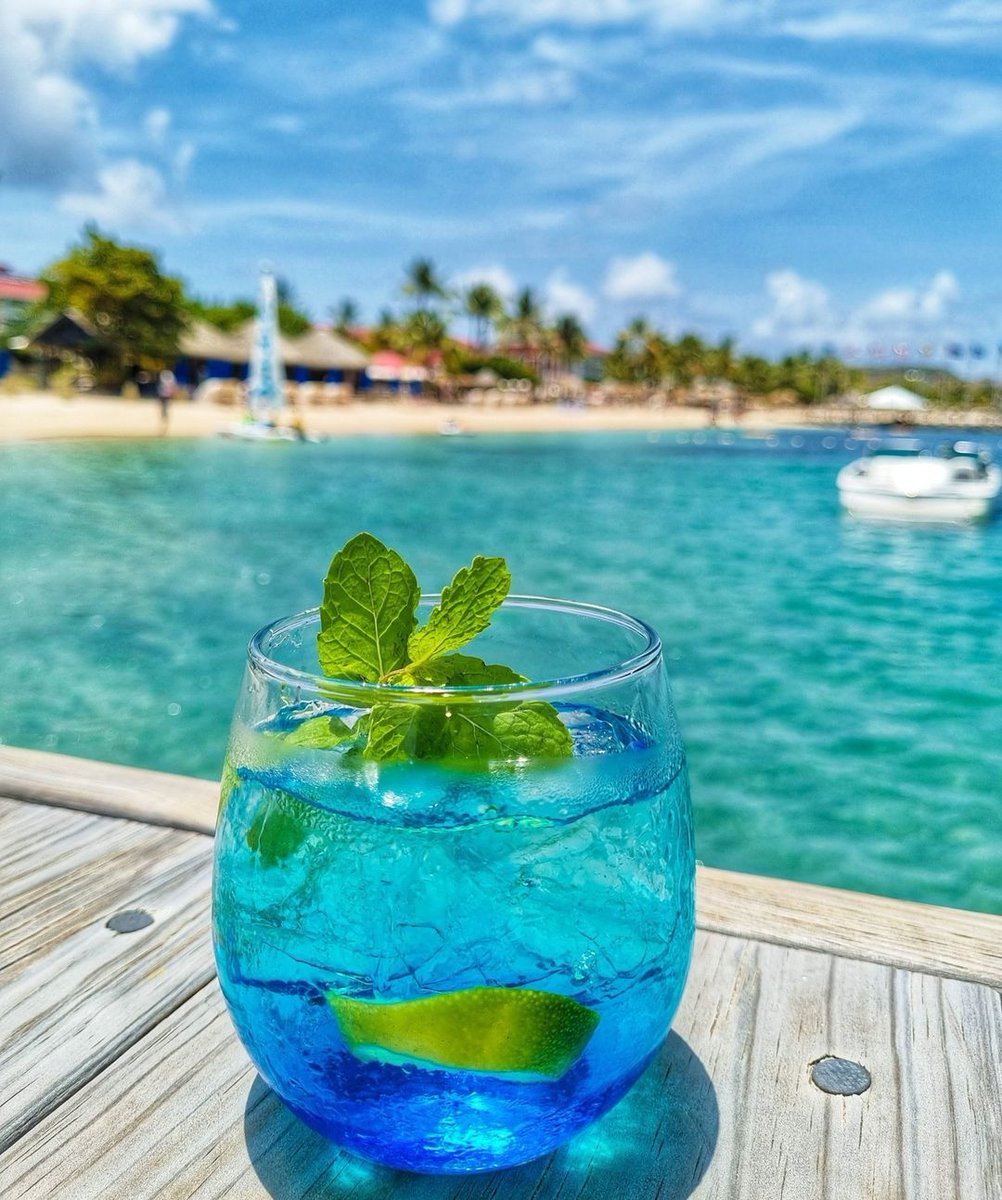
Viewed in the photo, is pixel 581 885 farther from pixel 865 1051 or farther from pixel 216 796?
pixel 216 796

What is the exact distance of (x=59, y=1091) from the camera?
75 cm

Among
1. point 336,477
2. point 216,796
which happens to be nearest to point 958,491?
point 336,477

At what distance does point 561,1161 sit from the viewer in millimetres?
688

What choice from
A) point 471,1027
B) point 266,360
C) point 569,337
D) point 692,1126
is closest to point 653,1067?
point 692,1126

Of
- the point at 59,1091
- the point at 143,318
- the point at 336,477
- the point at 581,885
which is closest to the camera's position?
the point at 581,885

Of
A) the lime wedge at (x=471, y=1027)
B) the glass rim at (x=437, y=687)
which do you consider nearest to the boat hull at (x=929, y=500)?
the glass rim at (x=437, y=687)

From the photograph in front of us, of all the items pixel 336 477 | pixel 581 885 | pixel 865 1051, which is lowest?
pixel 336 477

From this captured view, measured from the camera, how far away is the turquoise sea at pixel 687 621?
5113 millimetres

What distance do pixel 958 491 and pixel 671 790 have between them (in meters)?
17.9

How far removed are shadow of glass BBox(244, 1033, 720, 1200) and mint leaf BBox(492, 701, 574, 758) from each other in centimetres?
30

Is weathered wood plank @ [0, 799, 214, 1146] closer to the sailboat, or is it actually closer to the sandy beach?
the sandy beach

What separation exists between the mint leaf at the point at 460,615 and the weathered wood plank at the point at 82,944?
43 cm

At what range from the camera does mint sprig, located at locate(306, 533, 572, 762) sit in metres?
0.55

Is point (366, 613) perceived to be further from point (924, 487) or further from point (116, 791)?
point (924, 487)
